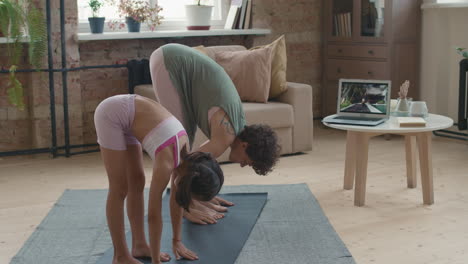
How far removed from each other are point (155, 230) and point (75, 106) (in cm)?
270

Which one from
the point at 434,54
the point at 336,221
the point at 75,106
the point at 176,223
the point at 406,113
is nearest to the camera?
the point at 176,223

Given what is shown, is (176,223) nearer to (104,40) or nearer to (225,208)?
(225,208)

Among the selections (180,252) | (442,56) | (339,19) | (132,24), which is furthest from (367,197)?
(339,19)

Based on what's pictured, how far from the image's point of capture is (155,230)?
7.94ft

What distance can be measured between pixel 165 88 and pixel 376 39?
2.86 meters

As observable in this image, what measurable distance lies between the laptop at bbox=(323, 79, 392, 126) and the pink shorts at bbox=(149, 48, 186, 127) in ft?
3.12

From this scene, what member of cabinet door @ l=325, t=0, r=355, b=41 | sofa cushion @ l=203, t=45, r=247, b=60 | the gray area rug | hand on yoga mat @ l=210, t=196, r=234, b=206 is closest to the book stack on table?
the gray area rug

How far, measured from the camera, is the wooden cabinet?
211 inches

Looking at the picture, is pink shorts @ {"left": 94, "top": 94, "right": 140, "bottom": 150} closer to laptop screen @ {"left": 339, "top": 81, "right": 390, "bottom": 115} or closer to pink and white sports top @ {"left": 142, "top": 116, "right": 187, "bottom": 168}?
pink and white sports top @ {"left": 142, "top": 116, "right": 187, "bottom": 168}

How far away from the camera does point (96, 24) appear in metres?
4.88

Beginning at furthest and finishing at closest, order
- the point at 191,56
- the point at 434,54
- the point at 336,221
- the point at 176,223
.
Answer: the point at 434,54, the point at 336,221, the point at 191,56, the point at 176,223

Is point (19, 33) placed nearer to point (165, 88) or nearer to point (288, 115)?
point (165, 88)

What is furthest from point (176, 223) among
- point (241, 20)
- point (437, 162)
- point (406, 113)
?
point (241, 20)

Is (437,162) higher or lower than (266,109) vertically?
lower
